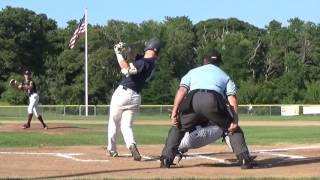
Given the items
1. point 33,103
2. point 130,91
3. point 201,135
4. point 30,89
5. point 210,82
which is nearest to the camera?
point 210,82

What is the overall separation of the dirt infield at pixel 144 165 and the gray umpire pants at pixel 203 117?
29cm

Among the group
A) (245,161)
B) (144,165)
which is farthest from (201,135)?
(144,165)

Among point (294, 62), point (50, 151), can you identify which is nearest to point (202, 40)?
point (294, 62)

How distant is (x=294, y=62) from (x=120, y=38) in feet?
79.8

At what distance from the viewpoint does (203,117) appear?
30.5 ft

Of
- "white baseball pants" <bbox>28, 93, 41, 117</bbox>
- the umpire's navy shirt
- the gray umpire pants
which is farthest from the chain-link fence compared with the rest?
the gray umpire pants

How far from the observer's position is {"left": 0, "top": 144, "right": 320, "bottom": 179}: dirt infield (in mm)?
8398

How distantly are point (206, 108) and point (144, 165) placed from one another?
4.27ft

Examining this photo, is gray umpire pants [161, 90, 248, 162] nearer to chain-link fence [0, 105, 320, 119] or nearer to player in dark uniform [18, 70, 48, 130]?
player in dark uniform [18, 70, 48, 130]

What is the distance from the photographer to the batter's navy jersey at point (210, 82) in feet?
30.4

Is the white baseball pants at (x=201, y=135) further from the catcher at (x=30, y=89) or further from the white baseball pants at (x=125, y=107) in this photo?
the catcher at (x=30, y=89)

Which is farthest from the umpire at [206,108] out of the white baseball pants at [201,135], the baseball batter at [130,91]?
the baseball batter at [130,91]

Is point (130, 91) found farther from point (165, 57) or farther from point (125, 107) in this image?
point (165, 57)

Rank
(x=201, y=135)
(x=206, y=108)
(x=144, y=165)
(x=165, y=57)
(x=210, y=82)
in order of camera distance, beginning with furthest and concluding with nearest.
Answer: (x=165, y=57)
(x=144, y=165)
(x=201, y=135)
(x=210, y=82)
(x=206, y=108)
